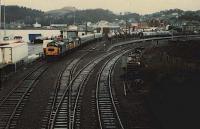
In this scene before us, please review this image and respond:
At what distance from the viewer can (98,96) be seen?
35719 mm

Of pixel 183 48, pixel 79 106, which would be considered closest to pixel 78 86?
pixel 79 106

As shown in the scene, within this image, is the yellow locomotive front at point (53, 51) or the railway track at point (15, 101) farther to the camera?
the yellow locomotive front at point (53, 51)

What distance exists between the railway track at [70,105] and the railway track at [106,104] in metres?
1.58

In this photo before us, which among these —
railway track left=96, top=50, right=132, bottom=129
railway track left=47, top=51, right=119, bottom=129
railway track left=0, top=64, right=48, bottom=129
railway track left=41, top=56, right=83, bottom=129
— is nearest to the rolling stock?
railway track left=41, top=56, right=83, bottom=129

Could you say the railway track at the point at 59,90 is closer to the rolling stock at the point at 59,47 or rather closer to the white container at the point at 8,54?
the rolling stock at the point at 59,47

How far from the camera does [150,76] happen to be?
4044 cm

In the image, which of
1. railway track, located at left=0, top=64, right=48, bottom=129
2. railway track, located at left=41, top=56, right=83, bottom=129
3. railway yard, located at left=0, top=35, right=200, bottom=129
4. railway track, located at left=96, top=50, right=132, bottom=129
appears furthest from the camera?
railway track, located at left=41, top=56, right=83, bottom=129

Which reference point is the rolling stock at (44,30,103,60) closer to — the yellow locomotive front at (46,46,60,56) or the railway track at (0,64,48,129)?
the yellow locomotive front at (46,46,60,56)

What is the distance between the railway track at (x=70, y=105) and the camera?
27422 millimetres

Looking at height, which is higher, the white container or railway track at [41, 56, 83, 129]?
the white container

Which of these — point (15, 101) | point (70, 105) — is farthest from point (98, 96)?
point (15, 101)

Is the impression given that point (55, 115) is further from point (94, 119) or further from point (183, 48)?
point (183, 48)

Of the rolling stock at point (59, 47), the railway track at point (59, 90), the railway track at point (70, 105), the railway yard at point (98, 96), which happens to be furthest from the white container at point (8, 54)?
the rolling stock at point (59, 47)

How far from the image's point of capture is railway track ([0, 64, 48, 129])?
28.1 meters
